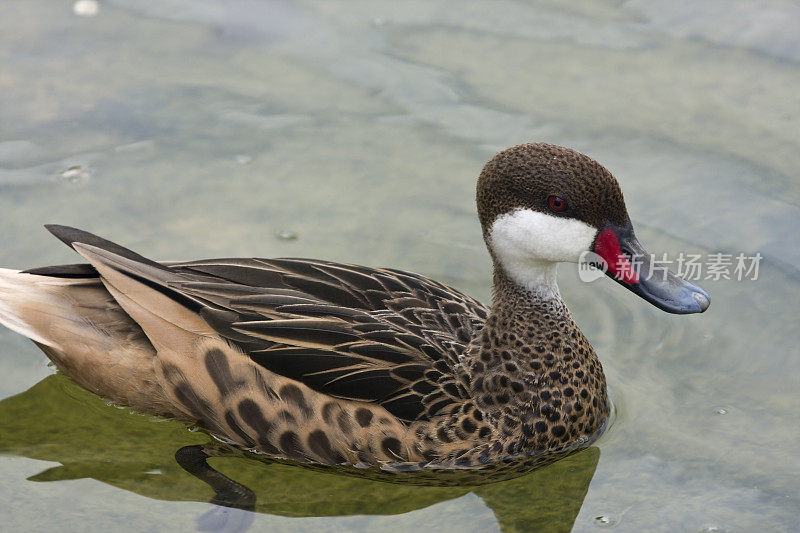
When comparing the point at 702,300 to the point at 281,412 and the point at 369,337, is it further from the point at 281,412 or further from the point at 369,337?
the point at 281,412

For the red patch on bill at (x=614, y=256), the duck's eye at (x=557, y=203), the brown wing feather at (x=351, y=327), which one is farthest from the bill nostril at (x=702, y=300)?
the brown wing feather at (x=351, y=327)

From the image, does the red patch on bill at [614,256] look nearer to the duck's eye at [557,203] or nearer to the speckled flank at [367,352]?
the speckled flank at [367,352]

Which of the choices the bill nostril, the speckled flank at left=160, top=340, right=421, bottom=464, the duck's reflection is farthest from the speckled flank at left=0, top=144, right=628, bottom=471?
the bill nostril

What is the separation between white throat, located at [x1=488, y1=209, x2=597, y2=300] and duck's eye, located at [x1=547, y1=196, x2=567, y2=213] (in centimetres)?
4

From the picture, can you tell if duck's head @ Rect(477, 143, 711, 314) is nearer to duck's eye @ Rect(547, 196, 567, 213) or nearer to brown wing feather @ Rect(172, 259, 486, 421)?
duck's eye @ Rect(547, 196, 567, 213)

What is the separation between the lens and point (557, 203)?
5383 mm

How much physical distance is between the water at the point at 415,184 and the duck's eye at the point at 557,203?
1.35 metres

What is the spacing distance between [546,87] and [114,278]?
13.3ft

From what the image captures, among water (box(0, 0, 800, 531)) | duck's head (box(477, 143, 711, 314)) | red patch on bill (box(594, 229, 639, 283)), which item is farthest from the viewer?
water (box(0, 0, 800, 531))

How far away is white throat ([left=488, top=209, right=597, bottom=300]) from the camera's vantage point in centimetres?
541

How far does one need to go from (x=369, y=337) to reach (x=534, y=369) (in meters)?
0.86

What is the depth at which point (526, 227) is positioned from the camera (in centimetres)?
543

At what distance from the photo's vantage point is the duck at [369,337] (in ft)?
17.7

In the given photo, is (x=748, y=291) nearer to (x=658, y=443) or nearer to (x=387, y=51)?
(x=658, y=443)
